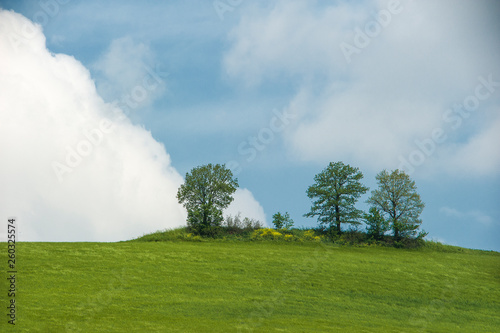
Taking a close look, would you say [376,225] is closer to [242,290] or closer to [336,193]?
[336,193]

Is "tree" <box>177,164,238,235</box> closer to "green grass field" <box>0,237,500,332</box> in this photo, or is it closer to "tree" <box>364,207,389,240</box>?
"green grass field" <box>0,237,500,332</box>

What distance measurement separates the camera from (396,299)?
2714 cm

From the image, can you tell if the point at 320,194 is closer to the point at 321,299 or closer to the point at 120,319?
the point at 321,299

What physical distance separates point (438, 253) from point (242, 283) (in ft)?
93.6

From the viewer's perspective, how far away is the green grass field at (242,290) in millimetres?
19359

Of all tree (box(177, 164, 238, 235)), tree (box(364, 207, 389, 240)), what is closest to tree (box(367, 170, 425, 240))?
tree (box(364, 207, 389, 240))

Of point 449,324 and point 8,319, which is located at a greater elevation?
point 8,319

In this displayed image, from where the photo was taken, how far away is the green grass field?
1936cm

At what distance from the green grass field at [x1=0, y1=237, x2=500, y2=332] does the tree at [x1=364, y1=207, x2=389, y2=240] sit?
7877 mm

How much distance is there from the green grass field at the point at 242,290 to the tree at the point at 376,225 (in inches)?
310

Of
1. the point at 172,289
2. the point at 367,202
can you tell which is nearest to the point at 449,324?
the point at 172,289

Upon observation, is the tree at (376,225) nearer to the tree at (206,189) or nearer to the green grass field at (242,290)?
the green grass field at (242,290)

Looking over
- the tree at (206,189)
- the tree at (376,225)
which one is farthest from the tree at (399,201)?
the tree at (206,189)

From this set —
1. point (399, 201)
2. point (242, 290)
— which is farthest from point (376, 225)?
point (242, 290)
